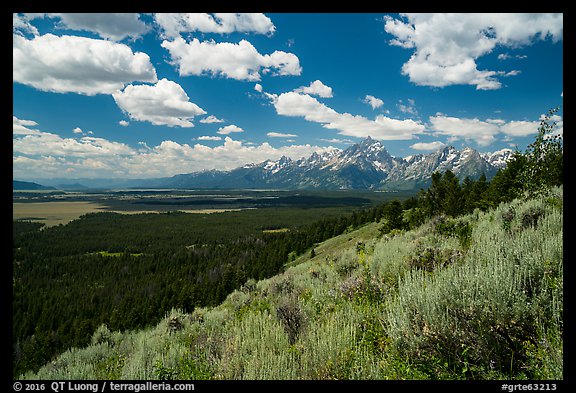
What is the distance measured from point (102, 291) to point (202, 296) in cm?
5117

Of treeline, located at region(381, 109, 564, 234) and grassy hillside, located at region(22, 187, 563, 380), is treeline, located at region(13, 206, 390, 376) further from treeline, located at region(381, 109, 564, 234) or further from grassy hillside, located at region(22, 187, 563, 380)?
grassy hillside, located at region(22, 187, 563, 380)

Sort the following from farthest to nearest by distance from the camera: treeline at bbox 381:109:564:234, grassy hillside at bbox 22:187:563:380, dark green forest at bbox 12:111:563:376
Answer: dark green forest at bbox 12:111:563:376
treeline at bbox 381:109:564:234
grassy hillside at bbox 22:187:563:380

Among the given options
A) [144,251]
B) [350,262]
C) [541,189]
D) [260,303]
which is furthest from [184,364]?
[144,251]

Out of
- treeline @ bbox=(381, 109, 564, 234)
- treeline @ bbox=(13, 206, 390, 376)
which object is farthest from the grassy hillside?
treeline @ bbox=(13, 206, 390, 376)

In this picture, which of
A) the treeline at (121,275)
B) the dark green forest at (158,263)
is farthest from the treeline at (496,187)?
the treeline at (121,275)

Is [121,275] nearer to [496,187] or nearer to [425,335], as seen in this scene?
[496,187]

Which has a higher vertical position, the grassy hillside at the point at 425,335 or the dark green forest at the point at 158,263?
the grassy hillside at the point at 425,335

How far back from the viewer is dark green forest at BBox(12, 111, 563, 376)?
3303 centimetres

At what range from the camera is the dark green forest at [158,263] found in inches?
1300

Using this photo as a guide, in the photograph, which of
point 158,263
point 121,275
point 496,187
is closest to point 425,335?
point 496,187

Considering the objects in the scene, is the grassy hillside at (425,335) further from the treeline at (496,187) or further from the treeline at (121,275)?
the treeline at (121,275)

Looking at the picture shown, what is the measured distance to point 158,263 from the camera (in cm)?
12000
